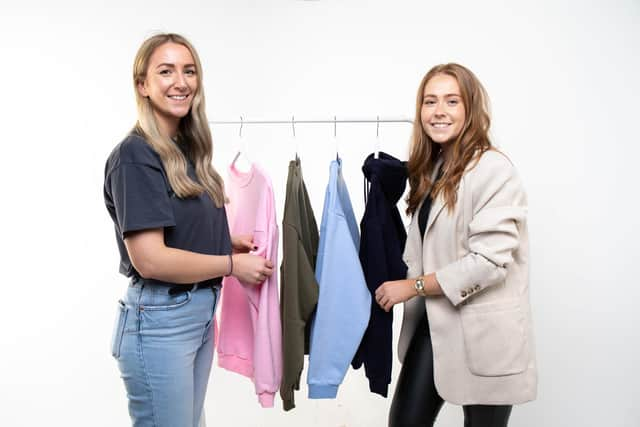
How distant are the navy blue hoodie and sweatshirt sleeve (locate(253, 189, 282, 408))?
29 centimetres

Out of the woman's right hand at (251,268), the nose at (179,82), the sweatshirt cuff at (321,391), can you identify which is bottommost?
the sweatshirt cuff at (321,391)

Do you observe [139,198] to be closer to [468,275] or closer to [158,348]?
[158,348]

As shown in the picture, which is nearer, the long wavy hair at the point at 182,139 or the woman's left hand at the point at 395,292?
the long wavy hair at the point at 182,139

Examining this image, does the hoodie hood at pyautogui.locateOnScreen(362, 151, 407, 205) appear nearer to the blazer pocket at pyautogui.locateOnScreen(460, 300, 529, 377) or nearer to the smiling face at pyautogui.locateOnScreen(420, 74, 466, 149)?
the smiling face at pyautogui.locateOnScreen(420, 74, 466, 149)

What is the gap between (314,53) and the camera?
9.20ft

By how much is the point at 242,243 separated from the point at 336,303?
0.40 m

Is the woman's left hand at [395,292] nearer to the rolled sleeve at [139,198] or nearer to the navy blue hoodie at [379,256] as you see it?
the navy blue hoodie at [379,256]

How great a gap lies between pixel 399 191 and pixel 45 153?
1.89 metres

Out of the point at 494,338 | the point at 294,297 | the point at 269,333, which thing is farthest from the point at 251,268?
the point at 494,338

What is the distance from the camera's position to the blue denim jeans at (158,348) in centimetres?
153

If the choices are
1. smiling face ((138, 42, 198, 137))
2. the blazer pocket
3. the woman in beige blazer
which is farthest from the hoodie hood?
smiling face ((138, 42, 198, 137))

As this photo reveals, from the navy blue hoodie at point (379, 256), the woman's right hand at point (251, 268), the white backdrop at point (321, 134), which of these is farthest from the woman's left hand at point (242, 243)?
the white backdrop at point (321, 134)

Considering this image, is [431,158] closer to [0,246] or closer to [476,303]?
[476,303]

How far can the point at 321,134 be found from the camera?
2.85 meters
